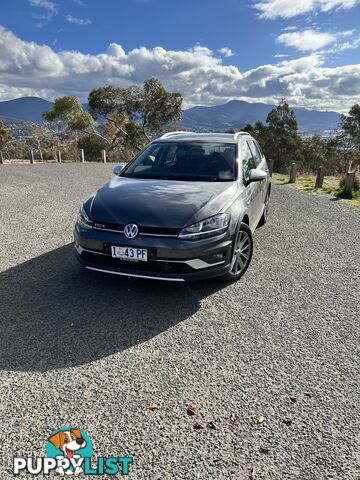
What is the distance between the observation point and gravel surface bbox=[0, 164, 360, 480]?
2.00 meters

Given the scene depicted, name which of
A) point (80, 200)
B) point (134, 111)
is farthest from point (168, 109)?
point (80, 200)

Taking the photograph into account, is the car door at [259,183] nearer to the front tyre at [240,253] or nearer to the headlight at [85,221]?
the front tyre at [240,253]

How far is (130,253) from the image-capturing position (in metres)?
3.29

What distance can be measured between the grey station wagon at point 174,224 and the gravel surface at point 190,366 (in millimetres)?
449

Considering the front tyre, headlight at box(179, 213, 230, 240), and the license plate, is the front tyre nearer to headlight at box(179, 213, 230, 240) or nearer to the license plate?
headlight at box(179, 213, 230, 240)

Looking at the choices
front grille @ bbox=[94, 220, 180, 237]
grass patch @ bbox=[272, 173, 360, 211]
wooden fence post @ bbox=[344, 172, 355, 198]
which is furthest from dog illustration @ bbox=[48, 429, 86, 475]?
Answer: wooden fence post @ bbox=[344, 172, 355, 198]

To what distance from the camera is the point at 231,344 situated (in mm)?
2955

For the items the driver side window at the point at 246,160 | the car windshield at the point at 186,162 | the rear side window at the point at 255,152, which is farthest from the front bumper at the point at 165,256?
the rear side window at the point at 255,152

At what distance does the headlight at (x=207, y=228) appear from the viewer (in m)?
3.26

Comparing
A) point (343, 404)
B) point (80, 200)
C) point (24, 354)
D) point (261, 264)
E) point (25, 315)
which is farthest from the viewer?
point (80, 200)

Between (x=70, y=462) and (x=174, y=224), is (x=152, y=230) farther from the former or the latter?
(x=70, y=462)

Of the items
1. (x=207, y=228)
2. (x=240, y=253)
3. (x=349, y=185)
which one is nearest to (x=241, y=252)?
(x=240, y=253)

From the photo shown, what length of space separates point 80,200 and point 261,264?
5.49 meters

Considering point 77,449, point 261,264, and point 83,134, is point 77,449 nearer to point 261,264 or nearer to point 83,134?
point 261,264
